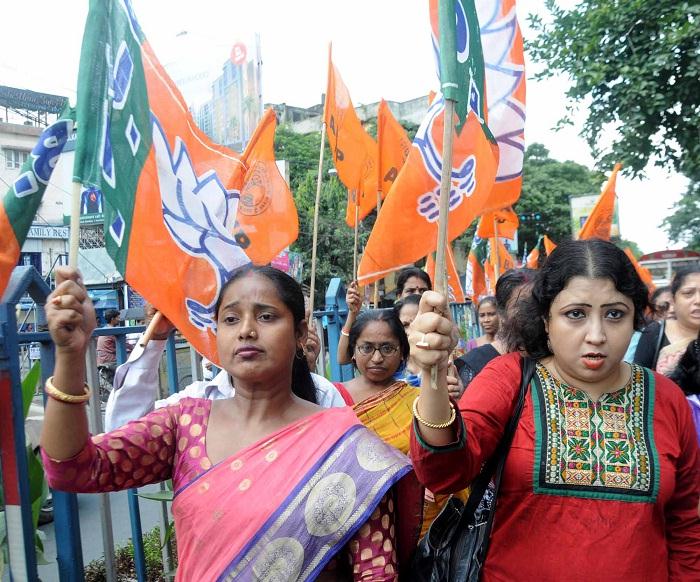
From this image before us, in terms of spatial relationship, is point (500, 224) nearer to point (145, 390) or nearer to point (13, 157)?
point (145, 390)

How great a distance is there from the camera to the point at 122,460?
154 cm

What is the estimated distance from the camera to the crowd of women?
146 cm

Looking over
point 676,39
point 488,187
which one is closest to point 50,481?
point 488,187

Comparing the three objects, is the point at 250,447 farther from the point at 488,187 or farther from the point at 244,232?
the point at 244,232

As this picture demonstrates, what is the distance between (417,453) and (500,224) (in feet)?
21.2

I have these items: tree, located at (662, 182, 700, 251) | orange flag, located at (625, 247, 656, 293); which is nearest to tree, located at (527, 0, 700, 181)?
orange flag, located at (625, 247, 656, 293)

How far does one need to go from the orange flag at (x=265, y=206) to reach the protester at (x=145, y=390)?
4.85ft

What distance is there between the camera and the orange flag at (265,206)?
3814 millimetres

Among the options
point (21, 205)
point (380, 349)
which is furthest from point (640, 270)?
point (21, 205)

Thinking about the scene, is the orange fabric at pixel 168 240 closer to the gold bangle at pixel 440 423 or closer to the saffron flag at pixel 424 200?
the saffron flag at pixel 424 200

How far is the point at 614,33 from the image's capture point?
8.36 m

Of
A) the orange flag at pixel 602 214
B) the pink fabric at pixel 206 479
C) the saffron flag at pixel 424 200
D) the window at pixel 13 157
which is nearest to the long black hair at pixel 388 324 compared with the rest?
the saffron flag at pixel 424 200

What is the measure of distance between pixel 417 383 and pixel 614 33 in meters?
6.93

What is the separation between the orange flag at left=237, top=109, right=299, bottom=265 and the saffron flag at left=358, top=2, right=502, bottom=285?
2.76ft
